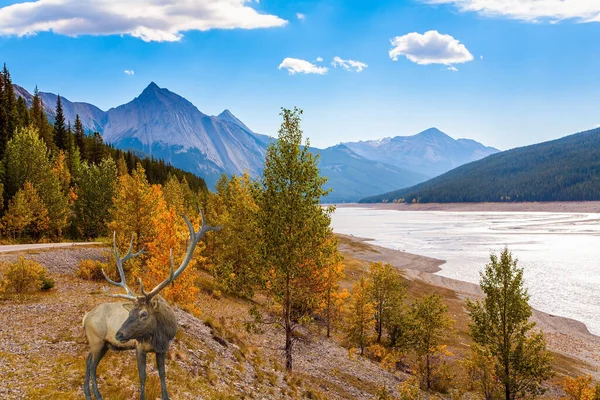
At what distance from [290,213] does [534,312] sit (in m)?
48.5

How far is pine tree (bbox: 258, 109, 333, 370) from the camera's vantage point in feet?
64.4

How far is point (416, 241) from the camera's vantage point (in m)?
124

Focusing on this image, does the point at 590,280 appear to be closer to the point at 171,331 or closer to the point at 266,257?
the point at 266,257

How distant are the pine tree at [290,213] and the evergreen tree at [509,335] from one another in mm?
13295

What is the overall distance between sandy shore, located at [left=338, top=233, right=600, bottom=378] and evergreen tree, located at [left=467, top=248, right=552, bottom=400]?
1809 cm

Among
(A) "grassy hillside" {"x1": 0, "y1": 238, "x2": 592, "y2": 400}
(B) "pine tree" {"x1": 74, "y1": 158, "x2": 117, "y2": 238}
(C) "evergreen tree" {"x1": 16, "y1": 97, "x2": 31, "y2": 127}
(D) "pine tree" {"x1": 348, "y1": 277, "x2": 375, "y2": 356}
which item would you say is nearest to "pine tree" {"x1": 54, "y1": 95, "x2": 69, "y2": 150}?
(C) "evergreen tree" {"x1": 16, "y1": 97, "x2": 31, "y2": 127}

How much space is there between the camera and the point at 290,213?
19766 mm

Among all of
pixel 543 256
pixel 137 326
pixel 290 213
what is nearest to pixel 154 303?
pixel 137 326

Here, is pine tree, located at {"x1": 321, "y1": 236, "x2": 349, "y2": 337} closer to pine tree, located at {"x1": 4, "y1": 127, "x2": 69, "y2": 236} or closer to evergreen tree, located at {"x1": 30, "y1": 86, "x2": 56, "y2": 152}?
pine tree, located at {"x1": 4, "y1": 127, "x2": 69, "y2": 236}

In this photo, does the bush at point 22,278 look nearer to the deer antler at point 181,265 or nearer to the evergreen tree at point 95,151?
the deer antler at point 181,265

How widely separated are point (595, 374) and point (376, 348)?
22.2 m

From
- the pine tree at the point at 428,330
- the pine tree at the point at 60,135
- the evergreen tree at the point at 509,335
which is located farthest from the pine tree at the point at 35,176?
the evergreen tree at the point at 509,335

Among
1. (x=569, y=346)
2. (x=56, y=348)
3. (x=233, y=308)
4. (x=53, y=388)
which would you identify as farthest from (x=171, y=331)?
(x=569, y=346)

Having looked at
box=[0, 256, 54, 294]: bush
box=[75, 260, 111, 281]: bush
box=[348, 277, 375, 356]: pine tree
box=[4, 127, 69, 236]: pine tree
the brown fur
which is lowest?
box=[348, 277, 375, 356]: pine tree
